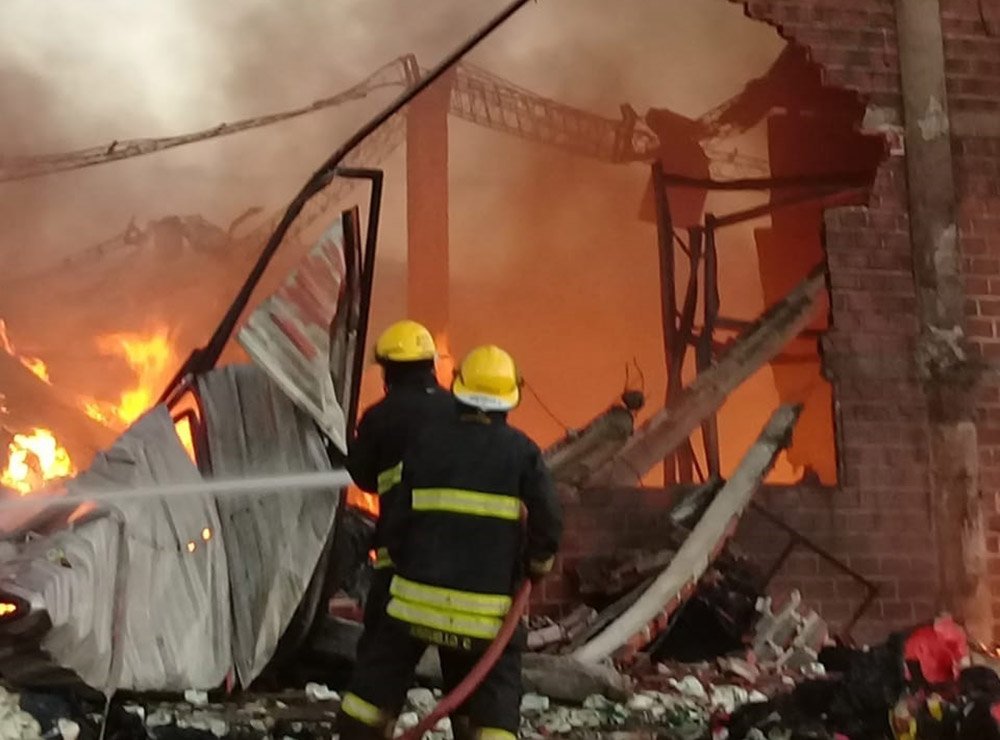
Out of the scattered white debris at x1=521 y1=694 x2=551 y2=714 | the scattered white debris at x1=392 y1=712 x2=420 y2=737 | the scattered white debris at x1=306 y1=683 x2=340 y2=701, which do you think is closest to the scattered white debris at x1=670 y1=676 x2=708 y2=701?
the scattered white debris at x1=521 y1=694 x2=551 y2=714

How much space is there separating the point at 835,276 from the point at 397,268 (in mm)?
1914

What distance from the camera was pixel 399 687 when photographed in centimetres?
269

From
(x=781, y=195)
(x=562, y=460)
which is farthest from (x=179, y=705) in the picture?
(x=781, y=195)

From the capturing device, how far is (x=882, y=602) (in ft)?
15.2

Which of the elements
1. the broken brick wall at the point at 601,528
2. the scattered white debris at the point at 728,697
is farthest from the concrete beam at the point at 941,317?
the scattered white debris at the point at 728,697

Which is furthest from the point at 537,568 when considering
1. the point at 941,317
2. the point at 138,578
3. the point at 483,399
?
the point at 941,317

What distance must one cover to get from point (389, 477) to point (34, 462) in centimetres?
164

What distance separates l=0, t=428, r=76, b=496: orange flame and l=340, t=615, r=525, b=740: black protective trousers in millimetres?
1668

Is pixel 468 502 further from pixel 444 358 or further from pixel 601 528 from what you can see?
pixel 601 528

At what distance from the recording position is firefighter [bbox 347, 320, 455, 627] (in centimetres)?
287

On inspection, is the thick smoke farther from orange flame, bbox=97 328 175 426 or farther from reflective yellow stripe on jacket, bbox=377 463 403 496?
reflective yellow stripe on jacket, bbox=377 463 403 496

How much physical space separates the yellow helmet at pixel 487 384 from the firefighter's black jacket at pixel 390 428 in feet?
0.41

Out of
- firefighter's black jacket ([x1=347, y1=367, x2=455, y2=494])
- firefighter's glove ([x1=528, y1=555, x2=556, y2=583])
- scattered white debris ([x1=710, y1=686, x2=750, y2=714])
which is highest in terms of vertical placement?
firefighter's black jacket ([x1=347, y1=367, x2=455, y2=494])

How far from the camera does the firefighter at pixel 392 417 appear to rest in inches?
113
